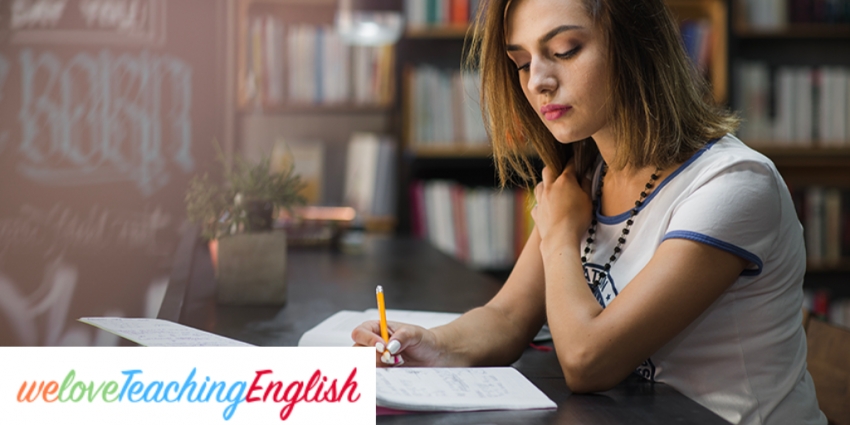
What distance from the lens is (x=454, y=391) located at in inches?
29.4

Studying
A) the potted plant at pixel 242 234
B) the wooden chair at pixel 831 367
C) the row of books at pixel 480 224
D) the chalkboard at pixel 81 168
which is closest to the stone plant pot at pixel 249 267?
the potted plant at pixel 242 234

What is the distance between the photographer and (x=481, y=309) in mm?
1065

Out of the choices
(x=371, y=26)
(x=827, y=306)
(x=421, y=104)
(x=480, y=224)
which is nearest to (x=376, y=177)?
(x=421, y=104)

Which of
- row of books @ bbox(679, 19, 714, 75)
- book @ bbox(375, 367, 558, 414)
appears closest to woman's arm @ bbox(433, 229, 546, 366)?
book @ bbox(375, 367, 558, 414)

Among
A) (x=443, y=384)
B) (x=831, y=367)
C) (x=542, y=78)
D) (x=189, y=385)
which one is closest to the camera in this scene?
(x=189, y=385)

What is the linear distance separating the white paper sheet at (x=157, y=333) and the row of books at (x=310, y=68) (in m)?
2.13

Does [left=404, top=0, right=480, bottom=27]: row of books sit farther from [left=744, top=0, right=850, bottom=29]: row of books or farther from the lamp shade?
[left=744, top=0, right=850, bottom=29]: row of books

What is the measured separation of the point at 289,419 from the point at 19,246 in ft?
1.63

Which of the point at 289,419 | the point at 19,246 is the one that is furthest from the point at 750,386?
the point at 19,246

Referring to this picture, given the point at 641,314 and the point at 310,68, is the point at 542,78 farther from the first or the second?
the point at 310,68

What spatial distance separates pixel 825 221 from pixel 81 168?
268 centimetres

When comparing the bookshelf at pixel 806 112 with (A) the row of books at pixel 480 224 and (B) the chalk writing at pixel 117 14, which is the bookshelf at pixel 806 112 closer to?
(A) the row of books at pixel 480 224

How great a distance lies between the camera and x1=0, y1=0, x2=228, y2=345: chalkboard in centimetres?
91

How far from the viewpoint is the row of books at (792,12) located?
2.83 m
